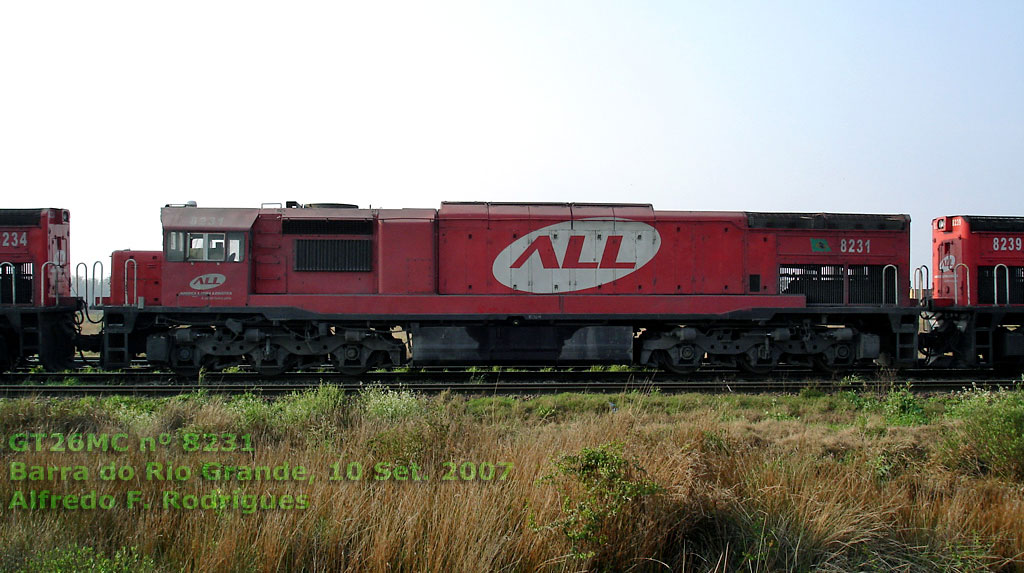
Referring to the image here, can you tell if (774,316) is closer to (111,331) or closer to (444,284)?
(444,284)

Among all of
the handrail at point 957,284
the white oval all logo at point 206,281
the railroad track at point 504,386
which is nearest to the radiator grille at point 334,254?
the white oval all logo at point 206,281

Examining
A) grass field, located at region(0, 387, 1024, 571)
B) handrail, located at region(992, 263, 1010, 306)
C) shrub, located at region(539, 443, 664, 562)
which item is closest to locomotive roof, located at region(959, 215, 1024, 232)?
handrail, located at region(992, 263, 1010, 306)

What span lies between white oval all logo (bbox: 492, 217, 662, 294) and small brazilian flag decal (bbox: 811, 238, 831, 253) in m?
4.02

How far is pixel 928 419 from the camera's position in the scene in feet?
28.9

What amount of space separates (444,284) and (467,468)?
674 cm

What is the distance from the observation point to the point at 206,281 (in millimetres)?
11898

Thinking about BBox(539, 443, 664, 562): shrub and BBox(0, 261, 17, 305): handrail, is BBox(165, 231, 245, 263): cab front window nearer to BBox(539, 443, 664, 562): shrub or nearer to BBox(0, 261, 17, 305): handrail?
BBox(0, 261, 17, 305): handrail

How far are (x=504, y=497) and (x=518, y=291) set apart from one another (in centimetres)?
736

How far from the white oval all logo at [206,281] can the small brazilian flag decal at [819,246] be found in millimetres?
11765

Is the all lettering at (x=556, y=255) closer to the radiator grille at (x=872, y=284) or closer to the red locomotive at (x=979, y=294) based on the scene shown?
the radiator grille at (x=872, y=284)

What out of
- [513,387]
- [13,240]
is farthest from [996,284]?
[13,240]

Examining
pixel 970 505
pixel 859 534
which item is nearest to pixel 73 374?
pixel 859 534

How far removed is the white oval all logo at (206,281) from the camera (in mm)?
11883

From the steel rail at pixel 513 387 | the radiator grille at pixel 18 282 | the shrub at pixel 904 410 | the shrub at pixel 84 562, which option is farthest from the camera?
the radiator grille at pixel 18 282
